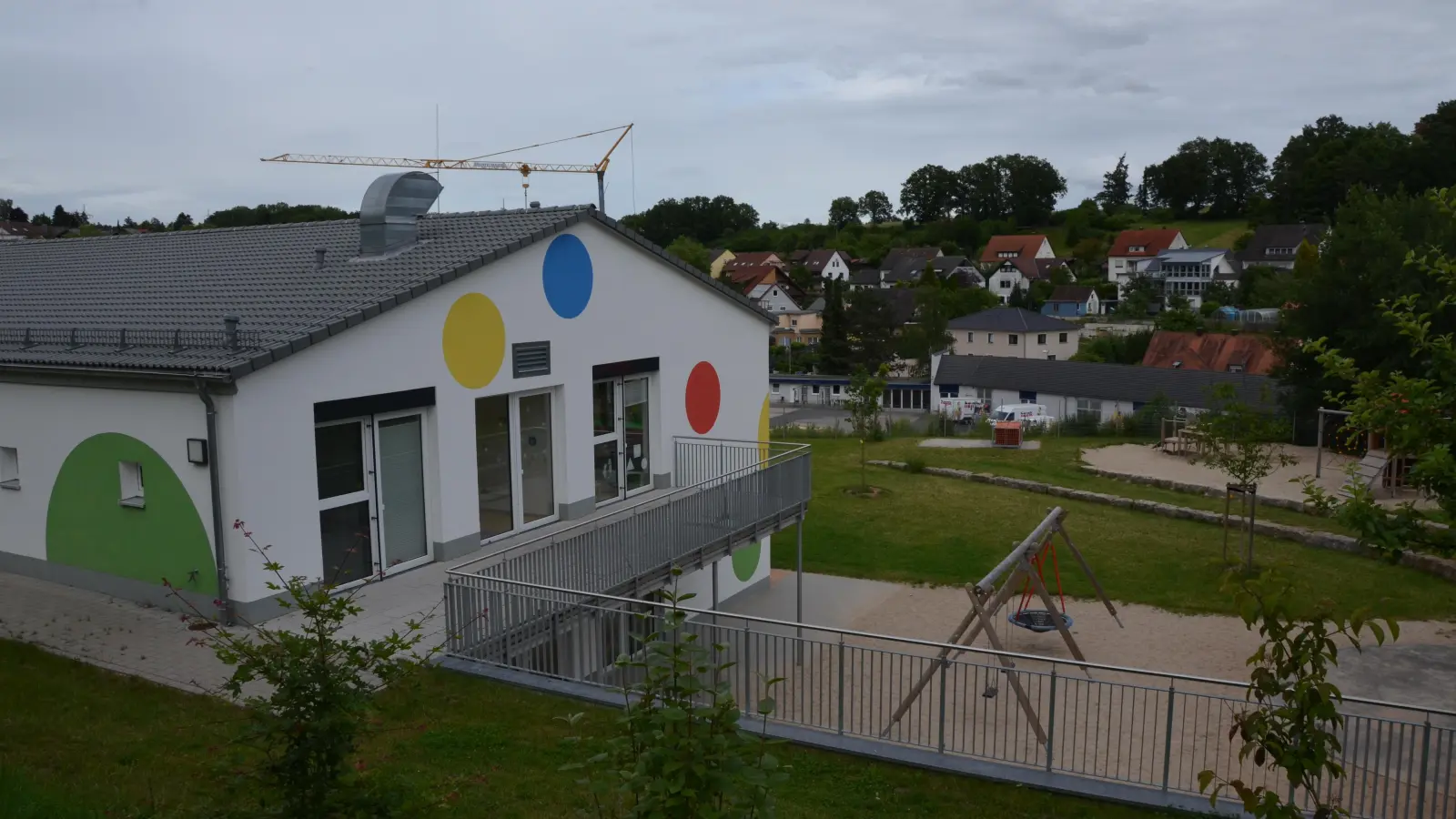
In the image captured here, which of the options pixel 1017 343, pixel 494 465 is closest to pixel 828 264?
pixel 1017 343

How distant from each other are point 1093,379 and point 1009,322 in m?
21.5

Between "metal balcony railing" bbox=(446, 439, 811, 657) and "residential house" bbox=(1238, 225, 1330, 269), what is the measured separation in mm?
100130

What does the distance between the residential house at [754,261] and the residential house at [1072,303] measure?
3150cm

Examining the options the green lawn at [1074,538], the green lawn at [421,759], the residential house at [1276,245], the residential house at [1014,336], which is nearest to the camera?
the green lawn at [421,759]

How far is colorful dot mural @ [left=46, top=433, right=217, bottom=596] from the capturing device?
11.3 metres

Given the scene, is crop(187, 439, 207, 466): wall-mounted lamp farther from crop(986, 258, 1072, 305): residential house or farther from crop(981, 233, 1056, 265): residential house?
crop(981, 233, 1056, 265): residential house

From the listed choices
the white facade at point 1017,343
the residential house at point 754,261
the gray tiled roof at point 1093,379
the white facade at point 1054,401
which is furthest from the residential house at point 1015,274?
the white facade at point 1054,401

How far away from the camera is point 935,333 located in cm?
7631

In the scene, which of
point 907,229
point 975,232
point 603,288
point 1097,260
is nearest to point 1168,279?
point 1097,260

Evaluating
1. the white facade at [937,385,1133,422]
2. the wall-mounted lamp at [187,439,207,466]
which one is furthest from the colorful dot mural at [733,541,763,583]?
the white facade at [937,385,1133,422]

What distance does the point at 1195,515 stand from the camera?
23.9 meters

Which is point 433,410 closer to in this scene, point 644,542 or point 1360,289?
point 644,542

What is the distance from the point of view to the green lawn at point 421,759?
729cm

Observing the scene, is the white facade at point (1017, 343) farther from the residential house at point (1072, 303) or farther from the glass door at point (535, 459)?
the glass door at point (535, 459)
